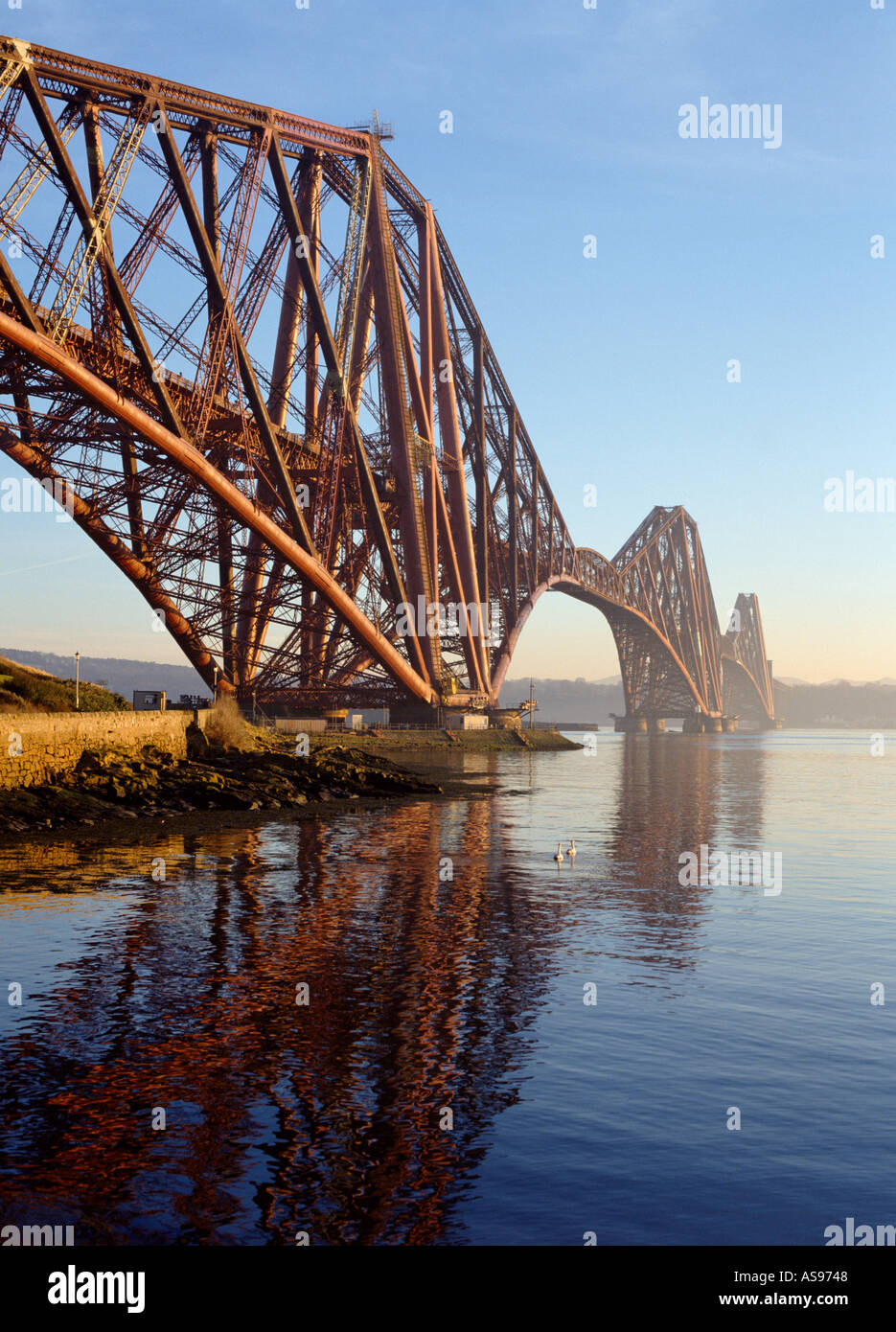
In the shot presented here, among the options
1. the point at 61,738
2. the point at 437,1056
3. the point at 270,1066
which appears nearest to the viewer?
the point at 270,1066

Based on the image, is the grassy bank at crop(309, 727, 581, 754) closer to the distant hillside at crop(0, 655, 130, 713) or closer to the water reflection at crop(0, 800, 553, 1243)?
the distant hillside at crop(0, 655, 130, 713)

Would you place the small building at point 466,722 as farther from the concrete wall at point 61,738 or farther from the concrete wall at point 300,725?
the concrete wall at point 61,738

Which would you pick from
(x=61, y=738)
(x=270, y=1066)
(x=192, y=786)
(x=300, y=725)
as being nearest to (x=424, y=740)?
(x=300, y=725)

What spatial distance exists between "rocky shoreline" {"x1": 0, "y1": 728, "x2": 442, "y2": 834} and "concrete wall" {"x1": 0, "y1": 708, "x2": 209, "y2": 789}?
1.47 ft

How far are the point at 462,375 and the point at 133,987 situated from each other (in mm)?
95715

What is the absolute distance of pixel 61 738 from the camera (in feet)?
123

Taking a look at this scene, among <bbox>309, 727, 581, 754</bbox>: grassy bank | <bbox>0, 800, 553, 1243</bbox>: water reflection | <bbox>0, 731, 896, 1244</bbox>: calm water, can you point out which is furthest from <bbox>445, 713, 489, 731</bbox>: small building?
<bbox>0, 800, 553, 1243</bbox>: water reflection

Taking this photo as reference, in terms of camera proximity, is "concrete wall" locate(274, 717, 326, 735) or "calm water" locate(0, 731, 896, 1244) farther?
"concrete wall" locate(274, 717, 326, 735)

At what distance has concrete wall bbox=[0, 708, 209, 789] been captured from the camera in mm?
34062

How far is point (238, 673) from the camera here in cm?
7388

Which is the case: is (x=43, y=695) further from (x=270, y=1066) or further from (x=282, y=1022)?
(x=270, y=1066)

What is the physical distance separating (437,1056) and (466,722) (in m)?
75.3
